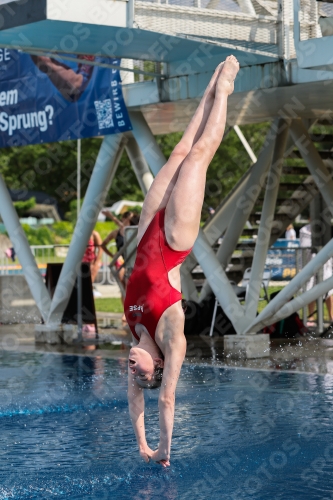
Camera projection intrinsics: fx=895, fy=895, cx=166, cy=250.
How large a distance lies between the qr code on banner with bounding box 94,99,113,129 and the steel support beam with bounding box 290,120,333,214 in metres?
2.91

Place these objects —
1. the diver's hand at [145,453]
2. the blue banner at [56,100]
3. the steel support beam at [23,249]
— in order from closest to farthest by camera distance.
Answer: the diver's hand at [145,453]
the blue banner at [56,100]
the steel support beam at [23,249]

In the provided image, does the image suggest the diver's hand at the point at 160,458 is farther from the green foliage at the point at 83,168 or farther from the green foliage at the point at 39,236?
the green foliage at the point at 83,168

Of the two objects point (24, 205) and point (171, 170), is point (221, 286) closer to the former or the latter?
point (171, 170)

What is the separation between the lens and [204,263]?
12.3m

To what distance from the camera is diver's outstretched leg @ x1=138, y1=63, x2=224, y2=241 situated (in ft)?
20.8

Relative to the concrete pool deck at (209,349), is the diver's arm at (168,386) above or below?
above

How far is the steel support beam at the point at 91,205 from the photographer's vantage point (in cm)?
1353

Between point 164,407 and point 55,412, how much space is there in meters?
2.96

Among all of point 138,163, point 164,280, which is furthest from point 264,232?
point 164,280

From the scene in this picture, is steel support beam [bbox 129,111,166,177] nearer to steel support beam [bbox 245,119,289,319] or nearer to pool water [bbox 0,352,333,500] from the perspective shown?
steel support beam [bbox 245,119,289,319]

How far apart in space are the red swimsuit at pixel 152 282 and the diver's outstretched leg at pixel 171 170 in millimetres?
195

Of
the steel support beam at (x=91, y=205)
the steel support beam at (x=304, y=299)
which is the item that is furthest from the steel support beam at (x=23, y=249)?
the steel support beam at (x=304, y=299)

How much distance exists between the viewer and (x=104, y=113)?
42.7 feet

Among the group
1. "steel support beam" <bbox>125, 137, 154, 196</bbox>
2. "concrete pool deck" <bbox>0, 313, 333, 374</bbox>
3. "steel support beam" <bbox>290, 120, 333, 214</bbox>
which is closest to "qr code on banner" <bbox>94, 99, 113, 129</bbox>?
"steel support beam" <bbox>125, 137, 154, 196</bbox>
